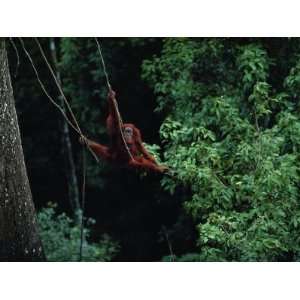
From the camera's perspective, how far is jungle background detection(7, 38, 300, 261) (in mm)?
5430

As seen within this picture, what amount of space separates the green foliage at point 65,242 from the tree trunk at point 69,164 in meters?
0.19

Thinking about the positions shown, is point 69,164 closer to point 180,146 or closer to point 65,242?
point 65,242

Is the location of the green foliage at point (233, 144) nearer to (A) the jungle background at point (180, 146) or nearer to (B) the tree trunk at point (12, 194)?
(A) the jungle background at point (180, 146)

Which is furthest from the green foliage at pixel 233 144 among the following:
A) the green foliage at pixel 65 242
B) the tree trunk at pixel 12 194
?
the tree trunk at pixel 12 194

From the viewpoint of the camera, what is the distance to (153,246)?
6.23m

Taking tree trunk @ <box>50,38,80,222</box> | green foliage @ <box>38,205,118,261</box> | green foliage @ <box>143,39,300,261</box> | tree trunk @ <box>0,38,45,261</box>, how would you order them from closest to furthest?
tree trunk @ <box>0,38,45,261</box>
green foliage @ <box>143,39,300,261</box>
green foliage @ <box>38,205,118,261</box>
tree trunk @ <box>50,38,80,222</box>

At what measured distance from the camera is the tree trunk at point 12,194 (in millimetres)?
5105

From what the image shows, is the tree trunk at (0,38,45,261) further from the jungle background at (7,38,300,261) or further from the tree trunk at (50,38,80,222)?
the tree trunk at (50,38,80,222)

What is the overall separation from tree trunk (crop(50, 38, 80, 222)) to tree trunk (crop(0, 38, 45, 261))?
177cm

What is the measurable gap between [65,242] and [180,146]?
121 cm

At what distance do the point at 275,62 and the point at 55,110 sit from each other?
86.5 inches

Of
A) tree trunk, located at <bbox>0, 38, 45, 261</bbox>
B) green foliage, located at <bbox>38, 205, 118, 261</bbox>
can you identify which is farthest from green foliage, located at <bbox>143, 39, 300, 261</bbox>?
tree trunk, located at <bbox>0, 38, 45, 261</bbox>
